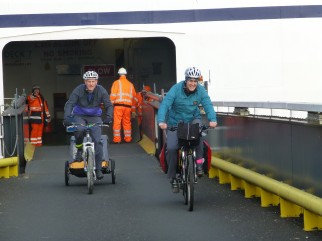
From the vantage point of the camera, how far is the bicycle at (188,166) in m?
10.9

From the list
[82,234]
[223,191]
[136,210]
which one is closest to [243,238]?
[82,234]

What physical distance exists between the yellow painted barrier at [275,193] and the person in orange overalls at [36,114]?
9400mm

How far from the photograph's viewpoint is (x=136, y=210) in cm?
1113

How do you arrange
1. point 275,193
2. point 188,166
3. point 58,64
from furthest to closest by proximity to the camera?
point 58,64 → point 188,166 → point 275,193

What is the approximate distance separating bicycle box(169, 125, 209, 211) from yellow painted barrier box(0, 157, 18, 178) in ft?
16.2

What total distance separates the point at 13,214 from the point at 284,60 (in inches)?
458

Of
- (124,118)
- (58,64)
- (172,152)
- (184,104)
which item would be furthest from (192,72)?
(58,64)

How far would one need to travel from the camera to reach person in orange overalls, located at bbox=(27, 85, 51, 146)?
23391 millimetres

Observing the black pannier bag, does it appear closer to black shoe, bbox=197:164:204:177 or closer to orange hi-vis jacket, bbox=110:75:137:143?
black shoe, bbox=197:164:204:177

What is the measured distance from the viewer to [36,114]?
79.3 feet

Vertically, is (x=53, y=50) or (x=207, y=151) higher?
(x=53, y=50)

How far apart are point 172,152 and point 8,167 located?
5220mm

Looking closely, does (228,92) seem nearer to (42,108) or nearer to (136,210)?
(42,108)

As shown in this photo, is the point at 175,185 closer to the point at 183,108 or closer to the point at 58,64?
the point at 183,108
